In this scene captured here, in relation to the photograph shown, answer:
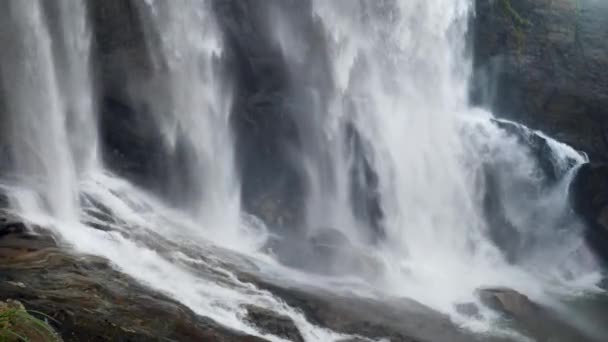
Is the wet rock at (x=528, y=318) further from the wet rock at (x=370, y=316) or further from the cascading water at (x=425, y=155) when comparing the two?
the cascading water at (x=425, y=155)

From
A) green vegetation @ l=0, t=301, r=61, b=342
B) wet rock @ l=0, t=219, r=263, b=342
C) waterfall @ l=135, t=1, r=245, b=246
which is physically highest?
waterfall @ l=135, t=1, r=245, b=246

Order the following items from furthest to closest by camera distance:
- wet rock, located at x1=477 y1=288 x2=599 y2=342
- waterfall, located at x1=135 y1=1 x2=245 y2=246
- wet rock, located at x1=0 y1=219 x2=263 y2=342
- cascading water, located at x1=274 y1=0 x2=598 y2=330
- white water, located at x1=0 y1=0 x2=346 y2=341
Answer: cascading water, located at x1=274 y1=0 x2=598 y2=330
waterfall, located at x1=135 y1=1 x2=245 y2=246
wet rock, located at x1=477 y1=288 x2=599 y2=342
white water, located at x1=0 y1=0 x2=346 y2=341
wet rock, located at x1=0 y1=219 x2=263 y2=342

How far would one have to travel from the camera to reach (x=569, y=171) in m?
29.2

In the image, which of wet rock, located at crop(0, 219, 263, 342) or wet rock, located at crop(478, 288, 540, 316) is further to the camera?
wet rock, located at crop(478, 288, 540, 316)

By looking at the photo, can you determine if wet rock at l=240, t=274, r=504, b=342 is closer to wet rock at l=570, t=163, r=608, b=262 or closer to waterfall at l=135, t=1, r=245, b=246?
waterfall at l=135, t=1, r=245, b=246

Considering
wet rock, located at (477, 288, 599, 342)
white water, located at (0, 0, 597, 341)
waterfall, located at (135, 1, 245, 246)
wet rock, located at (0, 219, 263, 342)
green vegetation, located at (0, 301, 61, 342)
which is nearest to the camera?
green vegetation, located at (0, 301, 61, 342)

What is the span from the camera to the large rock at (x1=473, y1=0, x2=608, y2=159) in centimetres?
3092

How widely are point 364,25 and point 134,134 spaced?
1184 cm

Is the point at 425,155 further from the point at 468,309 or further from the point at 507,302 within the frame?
the point at 468,309

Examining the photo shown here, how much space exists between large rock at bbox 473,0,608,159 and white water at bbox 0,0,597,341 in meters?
1.23

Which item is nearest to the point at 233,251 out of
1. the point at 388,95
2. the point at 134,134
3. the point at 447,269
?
the point at 134,134

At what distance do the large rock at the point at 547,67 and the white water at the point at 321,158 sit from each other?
1226 millimetres

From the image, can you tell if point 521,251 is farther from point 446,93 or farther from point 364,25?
point 364,25

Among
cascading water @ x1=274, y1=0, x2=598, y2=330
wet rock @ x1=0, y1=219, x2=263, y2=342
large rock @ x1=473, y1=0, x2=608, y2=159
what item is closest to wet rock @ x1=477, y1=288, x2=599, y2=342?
cascading water @ x1=274, y1=0, x2=598, y2=330
